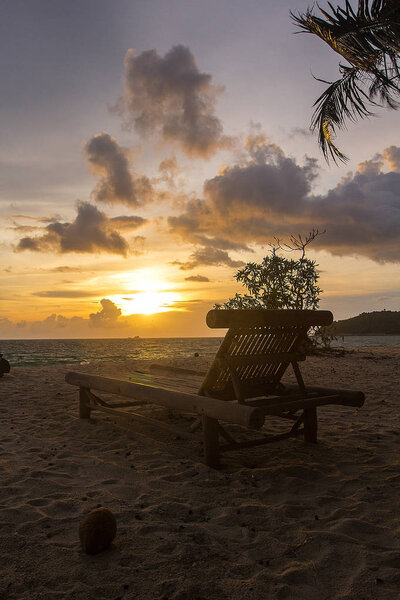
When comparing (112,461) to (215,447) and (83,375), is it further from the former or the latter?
(83,375)

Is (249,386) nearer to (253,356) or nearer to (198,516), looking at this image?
(253,356)

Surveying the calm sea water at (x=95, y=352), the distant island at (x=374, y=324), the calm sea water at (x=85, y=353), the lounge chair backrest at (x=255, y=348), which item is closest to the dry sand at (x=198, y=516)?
the lounge chair backrest at (x=255, y=348)

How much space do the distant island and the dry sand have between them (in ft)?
361

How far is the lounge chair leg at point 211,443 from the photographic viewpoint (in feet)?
14.5

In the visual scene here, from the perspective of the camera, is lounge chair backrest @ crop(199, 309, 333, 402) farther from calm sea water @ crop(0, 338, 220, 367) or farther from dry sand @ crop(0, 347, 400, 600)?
calm sea water @ crop(0, 338, 220, 367)

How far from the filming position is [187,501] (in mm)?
3641

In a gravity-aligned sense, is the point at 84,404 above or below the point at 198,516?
above

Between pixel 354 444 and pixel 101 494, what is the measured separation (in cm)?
320

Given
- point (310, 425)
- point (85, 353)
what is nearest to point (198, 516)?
point (310, 425)

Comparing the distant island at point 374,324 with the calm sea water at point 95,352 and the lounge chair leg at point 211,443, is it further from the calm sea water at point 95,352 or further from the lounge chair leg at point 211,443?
the lounge chair leg at point 211,443

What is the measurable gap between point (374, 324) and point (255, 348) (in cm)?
11710

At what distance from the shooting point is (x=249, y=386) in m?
4.90

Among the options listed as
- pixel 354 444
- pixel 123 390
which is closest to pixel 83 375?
pixel 123 390

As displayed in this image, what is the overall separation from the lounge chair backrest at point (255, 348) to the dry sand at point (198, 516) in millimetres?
841
